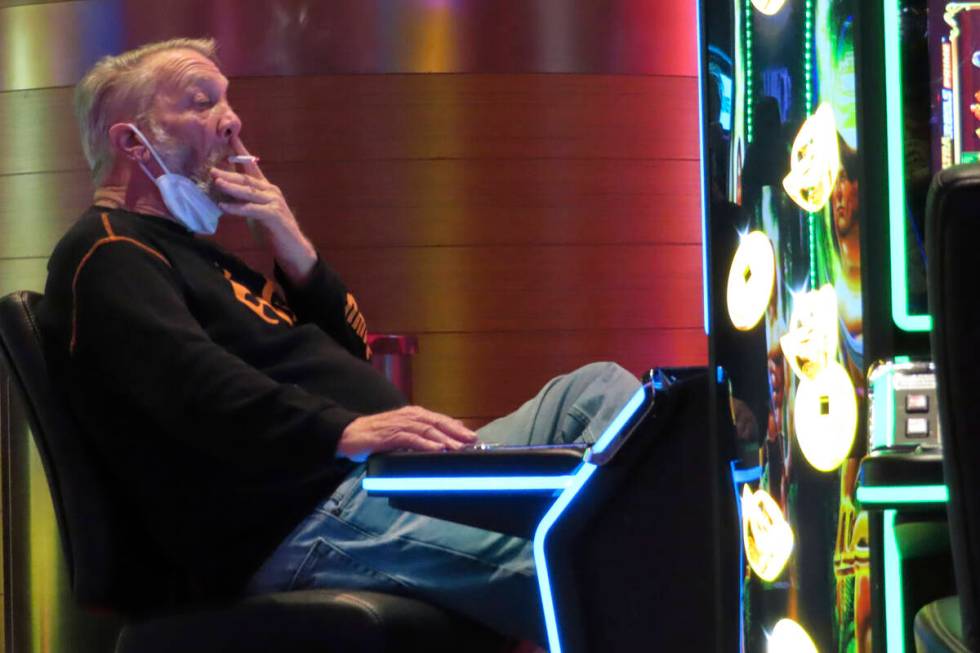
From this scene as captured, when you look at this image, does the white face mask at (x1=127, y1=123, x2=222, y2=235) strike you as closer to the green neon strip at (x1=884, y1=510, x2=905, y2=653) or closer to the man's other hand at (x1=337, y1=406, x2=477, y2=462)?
the man's other hand at (x1=337, y1=406, x2=477, y2=462)

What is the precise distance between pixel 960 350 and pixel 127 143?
5.17 feet

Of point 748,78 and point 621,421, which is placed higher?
point 748,78

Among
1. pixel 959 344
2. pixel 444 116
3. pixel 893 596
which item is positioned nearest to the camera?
pixel 959 344

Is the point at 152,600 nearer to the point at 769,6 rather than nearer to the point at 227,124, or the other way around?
the point at 227,124

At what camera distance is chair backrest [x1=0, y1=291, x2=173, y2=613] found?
74.1 inches

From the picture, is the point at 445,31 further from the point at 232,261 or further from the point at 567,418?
the point at 567,418

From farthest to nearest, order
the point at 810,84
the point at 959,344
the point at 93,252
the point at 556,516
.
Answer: the point at 93,252 < the point at 556,516 < the point at 810,84 < the point at 959,344

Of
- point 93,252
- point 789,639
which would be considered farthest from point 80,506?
point 789,639

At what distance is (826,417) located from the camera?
4.98 ft

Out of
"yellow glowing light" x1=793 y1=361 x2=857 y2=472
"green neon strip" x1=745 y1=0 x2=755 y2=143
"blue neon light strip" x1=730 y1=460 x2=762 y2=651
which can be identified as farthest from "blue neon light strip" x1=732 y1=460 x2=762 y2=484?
"green neon strip" x1=745 y1=0 x2=755 y2=143

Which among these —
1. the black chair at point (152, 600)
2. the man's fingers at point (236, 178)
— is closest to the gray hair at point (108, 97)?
the man's fingers at point (236, 178)

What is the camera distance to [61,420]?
1926 millimetres

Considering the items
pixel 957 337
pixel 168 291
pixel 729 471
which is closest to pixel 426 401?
pixel 168 291

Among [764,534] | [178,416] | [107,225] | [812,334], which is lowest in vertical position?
[764,534]
